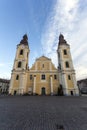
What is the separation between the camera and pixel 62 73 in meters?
27.8

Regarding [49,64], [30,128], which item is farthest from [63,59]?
[30,128]

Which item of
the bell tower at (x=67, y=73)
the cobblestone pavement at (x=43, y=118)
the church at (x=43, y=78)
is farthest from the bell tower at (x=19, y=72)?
the cobblestone pavement at (x=43, y=118)

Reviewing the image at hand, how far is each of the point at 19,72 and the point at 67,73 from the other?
14.4 meters

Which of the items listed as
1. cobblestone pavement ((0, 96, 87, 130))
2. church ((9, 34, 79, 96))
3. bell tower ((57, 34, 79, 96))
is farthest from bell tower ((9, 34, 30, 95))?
cobblestone pavement ((0, 96, 87, 130))

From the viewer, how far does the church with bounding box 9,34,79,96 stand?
26.3m

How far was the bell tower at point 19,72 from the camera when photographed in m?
26.1

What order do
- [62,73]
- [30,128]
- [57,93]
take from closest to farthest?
[30,128]
[57,93]
[62,73]

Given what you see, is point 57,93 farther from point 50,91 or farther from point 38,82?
point 38,82

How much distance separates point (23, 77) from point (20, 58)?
6944 mm

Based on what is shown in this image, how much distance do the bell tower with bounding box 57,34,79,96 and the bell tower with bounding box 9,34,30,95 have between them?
437 inches

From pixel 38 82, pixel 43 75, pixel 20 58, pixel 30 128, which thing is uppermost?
pixel 20 58

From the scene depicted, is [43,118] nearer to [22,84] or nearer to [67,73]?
[22,84]

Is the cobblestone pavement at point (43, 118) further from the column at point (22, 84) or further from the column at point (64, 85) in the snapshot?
the column at point (64, 85)

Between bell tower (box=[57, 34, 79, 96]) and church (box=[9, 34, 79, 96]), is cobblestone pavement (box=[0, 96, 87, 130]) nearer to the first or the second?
church (box=[9, 34, 79, 96])
